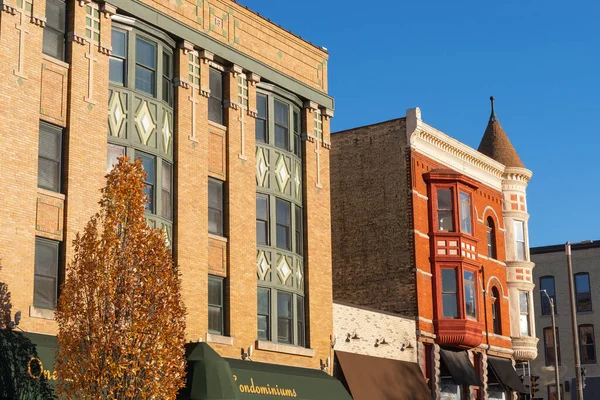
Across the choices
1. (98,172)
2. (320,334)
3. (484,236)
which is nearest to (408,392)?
(320,334)

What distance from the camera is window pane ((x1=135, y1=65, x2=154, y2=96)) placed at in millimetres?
27469

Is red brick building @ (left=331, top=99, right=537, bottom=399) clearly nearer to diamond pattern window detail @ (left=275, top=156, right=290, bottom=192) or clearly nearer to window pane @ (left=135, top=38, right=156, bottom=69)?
diamond pattern window detail @ (left=275, top=156, right=290, bottom=192)

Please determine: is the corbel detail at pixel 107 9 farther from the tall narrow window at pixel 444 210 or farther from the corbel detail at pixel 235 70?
the tall narrow window at pixel 444 210

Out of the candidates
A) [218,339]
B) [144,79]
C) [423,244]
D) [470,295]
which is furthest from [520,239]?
[144,79]

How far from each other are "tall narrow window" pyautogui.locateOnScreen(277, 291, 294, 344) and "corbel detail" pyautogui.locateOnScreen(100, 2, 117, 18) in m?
10.7

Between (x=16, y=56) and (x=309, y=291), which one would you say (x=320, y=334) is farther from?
(x=16, y=56)

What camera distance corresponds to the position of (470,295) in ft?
137

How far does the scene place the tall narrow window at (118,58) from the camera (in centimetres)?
2669

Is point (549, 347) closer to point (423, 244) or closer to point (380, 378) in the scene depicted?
point (423, 244)

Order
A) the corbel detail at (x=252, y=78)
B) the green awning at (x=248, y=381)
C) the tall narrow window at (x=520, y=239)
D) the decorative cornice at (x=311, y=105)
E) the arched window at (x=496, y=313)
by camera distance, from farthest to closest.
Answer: the tall narrow window at (x=520, y=239) < the arched window at (x=496, y=313) < the decorative cornice at (x=311, y=105) < the corbel detail at (x=252, y=78) < the green awning at (x=248, y=381)

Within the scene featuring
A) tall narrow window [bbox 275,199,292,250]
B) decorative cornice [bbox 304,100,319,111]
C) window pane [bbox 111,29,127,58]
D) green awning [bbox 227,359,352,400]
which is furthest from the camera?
decorative cornice [bbox 304,100,319,111]

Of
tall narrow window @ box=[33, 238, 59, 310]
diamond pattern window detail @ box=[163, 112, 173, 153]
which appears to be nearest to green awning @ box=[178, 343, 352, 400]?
tall narrow window @ box=[33, 238, 59, 310]

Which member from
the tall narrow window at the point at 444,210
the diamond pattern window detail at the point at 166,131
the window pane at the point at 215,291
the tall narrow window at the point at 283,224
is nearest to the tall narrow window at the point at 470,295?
the tall narrow window at the point at 444,210

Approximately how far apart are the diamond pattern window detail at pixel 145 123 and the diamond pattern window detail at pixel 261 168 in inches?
199
